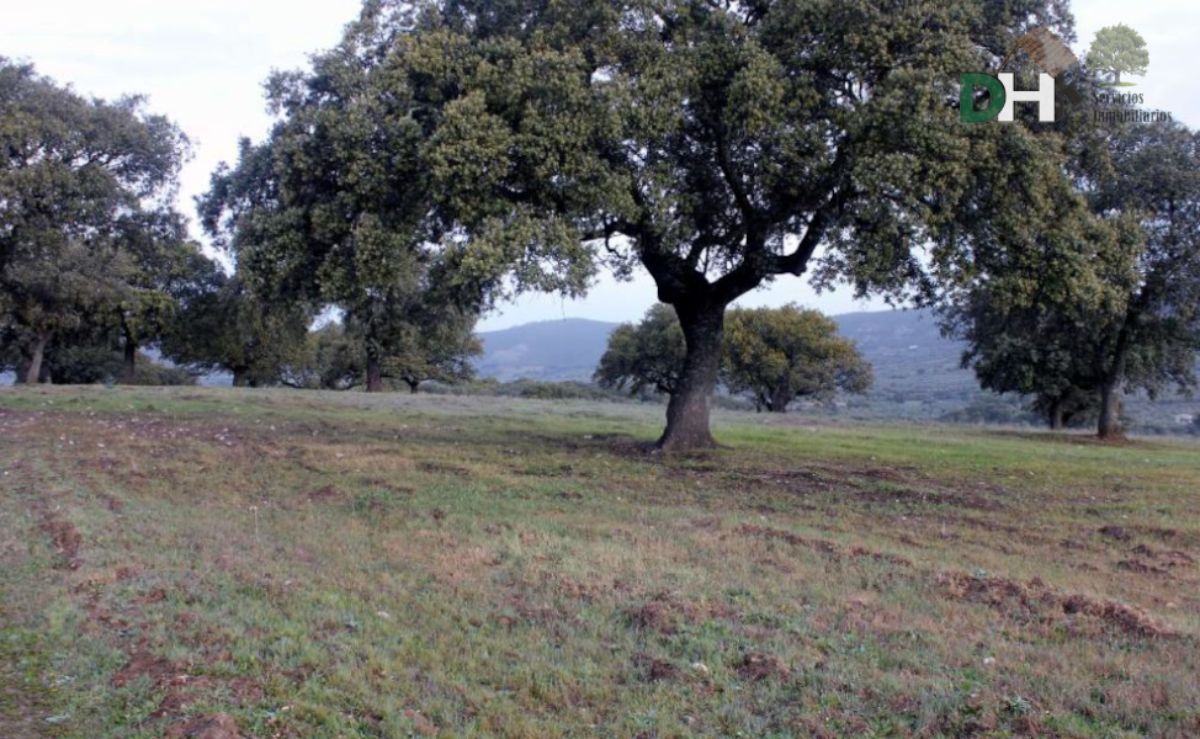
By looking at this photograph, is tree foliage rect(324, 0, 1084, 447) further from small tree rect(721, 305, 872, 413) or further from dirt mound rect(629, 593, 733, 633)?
small tree rect(721, 305, 872, 413)

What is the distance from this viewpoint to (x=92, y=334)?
146 ft

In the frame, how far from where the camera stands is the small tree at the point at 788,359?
2245 inches

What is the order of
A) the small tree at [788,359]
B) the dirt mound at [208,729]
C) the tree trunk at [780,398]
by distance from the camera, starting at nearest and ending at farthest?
the dirt mound at [208,729], the small tree at [788,359], the tree trunk at [780,398]

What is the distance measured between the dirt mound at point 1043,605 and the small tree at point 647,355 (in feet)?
168

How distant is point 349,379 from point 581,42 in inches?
2052

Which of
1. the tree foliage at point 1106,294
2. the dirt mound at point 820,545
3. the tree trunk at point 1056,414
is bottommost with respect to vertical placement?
the dirt mound at point 820,545

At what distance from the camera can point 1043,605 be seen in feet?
23.7

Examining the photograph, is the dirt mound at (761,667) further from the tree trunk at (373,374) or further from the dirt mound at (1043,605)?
the tree trunk at (373,374)

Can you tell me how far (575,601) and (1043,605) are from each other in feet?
12.1

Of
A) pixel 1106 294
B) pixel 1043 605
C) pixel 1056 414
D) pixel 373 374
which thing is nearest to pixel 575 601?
pixel 1043 605

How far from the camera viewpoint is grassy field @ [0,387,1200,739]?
5051mm

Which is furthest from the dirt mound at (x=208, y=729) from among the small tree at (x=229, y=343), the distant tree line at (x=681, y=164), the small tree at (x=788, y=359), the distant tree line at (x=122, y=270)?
the small tree at (x=788, y=359)

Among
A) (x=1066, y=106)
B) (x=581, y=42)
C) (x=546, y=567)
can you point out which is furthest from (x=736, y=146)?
(x=546, y=567)
